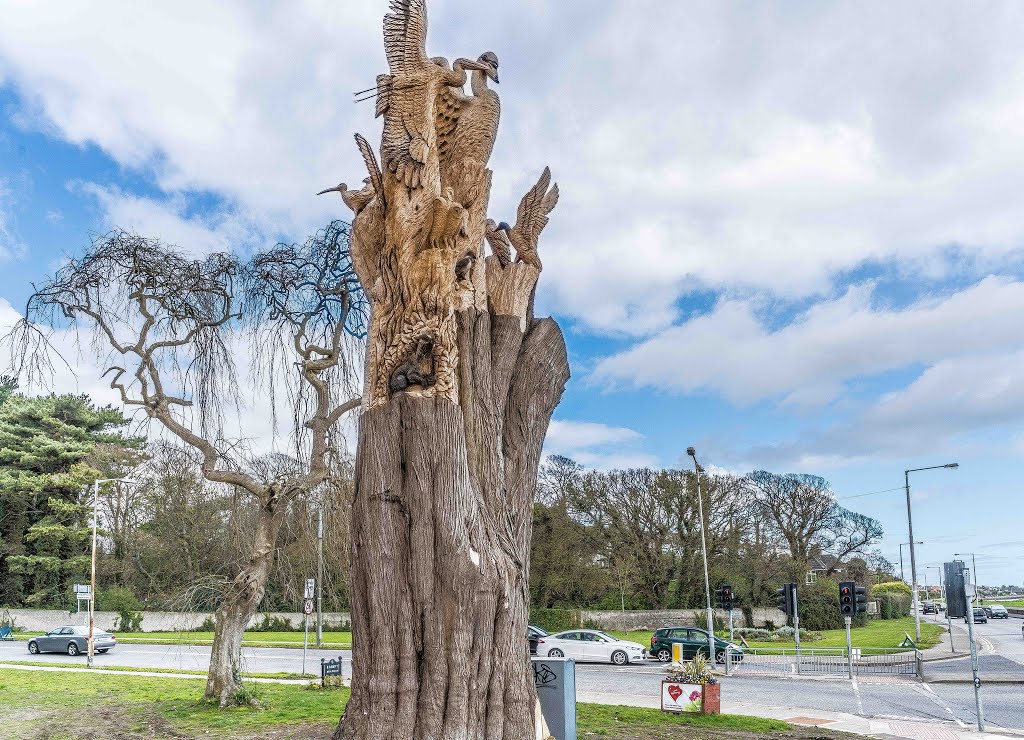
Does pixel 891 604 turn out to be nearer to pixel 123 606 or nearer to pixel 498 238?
pixel 123 606

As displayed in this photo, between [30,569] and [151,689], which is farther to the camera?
[30,569]

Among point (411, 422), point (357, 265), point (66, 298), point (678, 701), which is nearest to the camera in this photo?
point (411, 422)

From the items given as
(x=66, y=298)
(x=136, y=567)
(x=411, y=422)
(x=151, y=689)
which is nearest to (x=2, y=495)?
(x=136, y=567)

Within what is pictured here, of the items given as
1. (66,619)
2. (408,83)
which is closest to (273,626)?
(66,619)

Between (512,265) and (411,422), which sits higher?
(512,265)

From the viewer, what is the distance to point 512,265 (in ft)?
29.5

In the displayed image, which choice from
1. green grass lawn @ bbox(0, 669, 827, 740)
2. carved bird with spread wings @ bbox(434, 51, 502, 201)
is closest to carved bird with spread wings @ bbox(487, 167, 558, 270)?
carved bird with spread wings @ bbox(434, 51, 502, 201)

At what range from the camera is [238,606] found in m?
13.7

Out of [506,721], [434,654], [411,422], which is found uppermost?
[411,422]

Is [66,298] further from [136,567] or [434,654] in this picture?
[136,567]

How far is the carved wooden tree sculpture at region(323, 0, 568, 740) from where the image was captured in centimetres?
696

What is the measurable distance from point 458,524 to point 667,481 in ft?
122

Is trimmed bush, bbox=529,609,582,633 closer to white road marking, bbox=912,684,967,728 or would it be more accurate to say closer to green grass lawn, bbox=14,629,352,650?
green grass lawn, bbox=14,629,352,650

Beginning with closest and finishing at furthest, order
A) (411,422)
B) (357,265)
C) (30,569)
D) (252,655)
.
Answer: (411,422)
(357,265)
(252,655)
(30,569)
